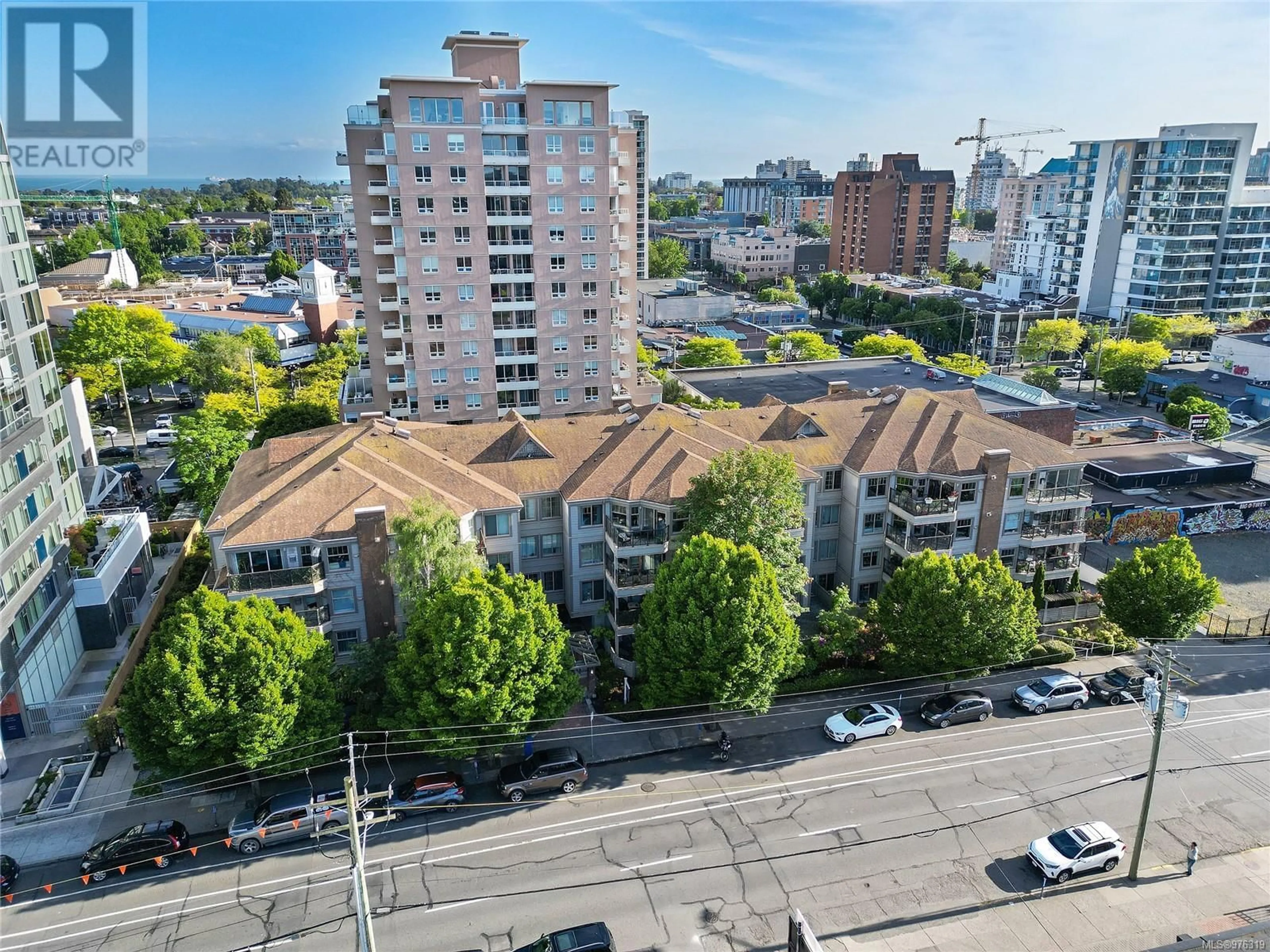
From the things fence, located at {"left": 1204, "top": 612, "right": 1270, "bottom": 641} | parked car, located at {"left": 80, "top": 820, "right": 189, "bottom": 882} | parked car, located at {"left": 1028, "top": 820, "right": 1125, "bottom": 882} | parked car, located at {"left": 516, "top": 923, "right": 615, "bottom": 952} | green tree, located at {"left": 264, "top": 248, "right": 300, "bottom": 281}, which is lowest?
parked car, located at {"left": 80, "top": 820, "right": 189, "bottom": 882}

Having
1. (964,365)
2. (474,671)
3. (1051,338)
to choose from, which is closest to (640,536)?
(474,671)

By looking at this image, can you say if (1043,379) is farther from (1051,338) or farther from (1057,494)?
(1057,494)

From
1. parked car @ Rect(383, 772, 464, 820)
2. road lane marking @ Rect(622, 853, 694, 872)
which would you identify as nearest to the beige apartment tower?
parked car @ Rect(383, 772, 464, 820)

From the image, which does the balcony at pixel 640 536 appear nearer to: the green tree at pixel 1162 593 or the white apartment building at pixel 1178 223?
the green tree at pixel 1162 593

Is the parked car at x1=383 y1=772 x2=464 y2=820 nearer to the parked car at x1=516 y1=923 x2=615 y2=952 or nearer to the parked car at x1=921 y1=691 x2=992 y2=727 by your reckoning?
the parked car at x1=516 y1=923 x2=615 y2=952

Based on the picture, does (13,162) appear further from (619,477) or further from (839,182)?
(839,182)

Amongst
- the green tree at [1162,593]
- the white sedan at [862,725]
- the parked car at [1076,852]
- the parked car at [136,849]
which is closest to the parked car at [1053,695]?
the green tree at [1162,593]
